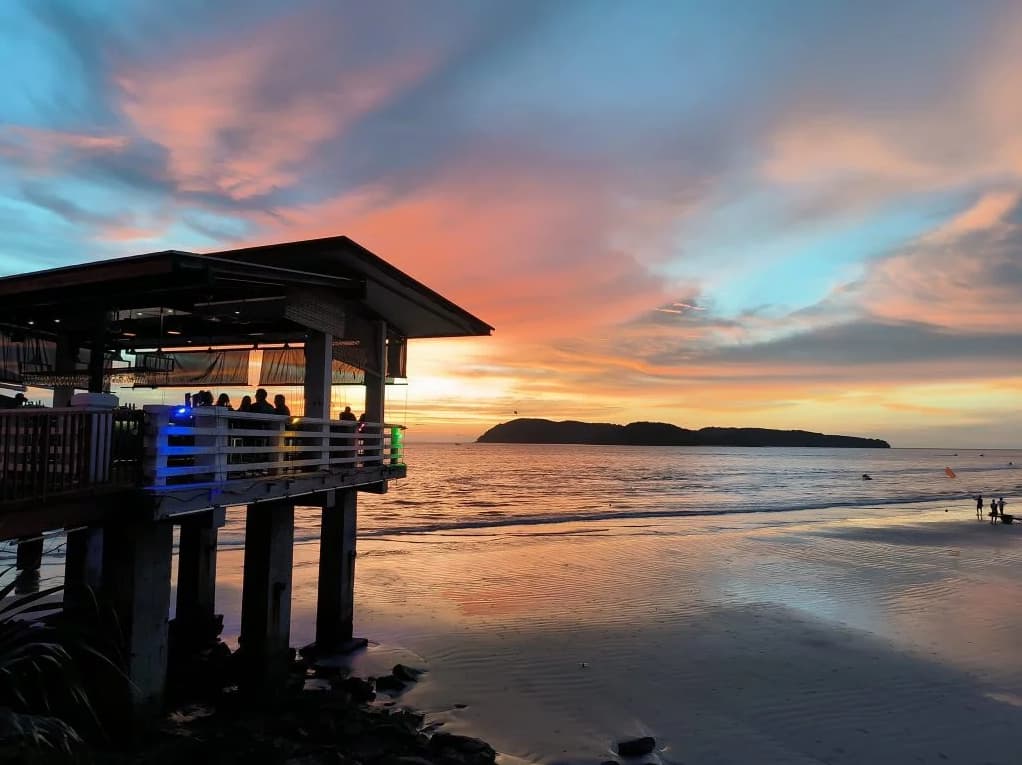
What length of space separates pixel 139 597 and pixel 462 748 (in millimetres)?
4655

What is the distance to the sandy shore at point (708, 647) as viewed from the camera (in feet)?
34.8

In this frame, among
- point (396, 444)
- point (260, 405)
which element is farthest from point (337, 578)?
point (260, 405)

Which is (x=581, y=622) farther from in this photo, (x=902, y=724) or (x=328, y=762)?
(x=328, y=762)

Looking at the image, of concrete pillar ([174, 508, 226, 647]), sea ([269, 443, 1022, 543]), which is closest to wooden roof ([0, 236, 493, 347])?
concrete pillar ([174, 508, 226, 647])

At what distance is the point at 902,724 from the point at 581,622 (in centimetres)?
741

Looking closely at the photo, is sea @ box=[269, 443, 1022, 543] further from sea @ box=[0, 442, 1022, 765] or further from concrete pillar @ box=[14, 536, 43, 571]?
concrete pillar @ box=[14, 536, 43, 571]

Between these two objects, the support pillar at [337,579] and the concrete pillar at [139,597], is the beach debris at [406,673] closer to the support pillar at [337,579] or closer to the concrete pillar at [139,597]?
the support pillar at [337,579]

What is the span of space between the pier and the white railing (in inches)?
1.5

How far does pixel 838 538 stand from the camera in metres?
33.1

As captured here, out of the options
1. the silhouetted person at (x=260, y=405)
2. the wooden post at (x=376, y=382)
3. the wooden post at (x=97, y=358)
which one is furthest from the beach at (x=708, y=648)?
the wooden post at (x=97, y=358)

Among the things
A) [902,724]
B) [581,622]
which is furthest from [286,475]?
[902,724]

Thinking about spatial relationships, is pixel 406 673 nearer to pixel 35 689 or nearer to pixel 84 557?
pixel 35 689

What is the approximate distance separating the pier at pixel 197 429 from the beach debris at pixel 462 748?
3.38 meters

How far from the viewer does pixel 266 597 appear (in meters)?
11.5
